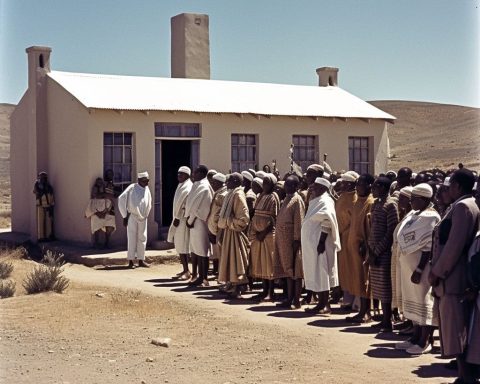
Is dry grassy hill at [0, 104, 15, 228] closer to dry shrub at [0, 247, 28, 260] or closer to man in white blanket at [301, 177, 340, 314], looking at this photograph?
dry shrub at [0, 247, 28, 260]

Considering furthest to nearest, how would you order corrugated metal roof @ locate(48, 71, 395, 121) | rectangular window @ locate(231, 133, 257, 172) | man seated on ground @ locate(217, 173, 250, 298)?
rectangular window @ locate(231, 133, 257, 172) → corrugated metal roof @ locate(48, 71, 395, 121) → man seated on ground @ locate(217, 173, 250, 298)

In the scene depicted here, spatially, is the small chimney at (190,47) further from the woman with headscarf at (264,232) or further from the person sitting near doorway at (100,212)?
the woman with headscarf at (264,232)

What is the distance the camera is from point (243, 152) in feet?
59.9

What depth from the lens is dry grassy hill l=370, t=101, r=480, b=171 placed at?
53.5m

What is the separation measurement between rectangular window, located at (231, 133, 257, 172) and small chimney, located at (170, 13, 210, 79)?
3.54m

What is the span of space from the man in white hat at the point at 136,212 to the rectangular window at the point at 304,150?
5.20 m

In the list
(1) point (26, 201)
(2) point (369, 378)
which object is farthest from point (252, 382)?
(1) point (26, 201)

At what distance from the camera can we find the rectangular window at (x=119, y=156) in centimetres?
1639

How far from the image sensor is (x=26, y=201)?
62.2 feet

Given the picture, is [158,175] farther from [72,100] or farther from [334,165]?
[334,165]

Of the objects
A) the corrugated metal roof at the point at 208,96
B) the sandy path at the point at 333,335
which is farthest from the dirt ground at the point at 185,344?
the corrugated metal roof at the point at 208,96

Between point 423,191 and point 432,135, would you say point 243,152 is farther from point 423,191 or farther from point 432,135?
→ point 432,135

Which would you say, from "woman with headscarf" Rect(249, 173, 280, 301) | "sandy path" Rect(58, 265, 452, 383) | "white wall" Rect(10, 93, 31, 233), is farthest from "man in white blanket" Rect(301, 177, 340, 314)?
"white wall" Rect(10, 93, 31, 233)

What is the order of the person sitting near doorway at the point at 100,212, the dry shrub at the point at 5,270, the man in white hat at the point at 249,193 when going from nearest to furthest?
the man in white hat at the point at 249,193 < the dry shrub at the point at 5,270 < the person sitting near doorway at the point at 100,212
